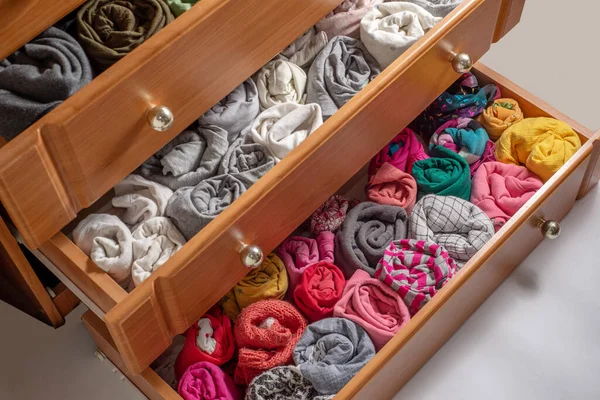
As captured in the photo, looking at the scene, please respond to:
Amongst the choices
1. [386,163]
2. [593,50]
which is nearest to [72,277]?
[386,163]

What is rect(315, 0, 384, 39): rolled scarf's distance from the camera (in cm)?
158

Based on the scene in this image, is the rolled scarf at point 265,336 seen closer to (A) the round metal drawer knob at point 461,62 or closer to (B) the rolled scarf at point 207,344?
(B) the rolled scarf at point 207,344

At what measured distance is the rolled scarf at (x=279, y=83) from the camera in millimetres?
1510

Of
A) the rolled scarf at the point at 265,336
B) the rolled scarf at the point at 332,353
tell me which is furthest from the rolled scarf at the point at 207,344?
the rolled scarf at the point at 332,353

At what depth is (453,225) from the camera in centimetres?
159

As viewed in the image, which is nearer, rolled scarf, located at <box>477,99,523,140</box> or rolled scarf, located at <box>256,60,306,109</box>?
rolled scarf, located at <box>256,60,306,109</box>

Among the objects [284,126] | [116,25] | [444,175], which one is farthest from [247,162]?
[444,175]

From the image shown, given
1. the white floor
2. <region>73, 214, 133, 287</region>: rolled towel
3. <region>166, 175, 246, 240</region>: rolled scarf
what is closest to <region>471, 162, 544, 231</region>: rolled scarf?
the white floor

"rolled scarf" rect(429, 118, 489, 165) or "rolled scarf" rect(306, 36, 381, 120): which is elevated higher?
"rolled scarf" rect(429, 118, 489, 165)

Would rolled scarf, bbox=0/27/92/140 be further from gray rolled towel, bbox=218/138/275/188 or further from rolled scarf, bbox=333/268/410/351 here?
rolled scarf, bbox=333/268/410/351

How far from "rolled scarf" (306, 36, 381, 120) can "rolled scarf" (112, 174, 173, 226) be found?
0.31 meters

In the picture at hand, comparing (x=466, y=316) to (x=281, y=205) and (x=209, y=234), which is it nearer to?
(x=281, y=205)

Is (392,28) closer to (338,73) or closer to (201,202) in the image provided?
(338,73)

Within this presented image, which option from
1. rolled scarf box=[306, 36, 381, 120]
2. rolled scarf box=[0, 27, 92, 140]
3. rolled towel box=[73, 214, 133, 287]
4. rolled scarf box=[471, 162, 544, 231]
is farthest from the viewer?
rolled scarf box=[471, 162, 544, 231]
